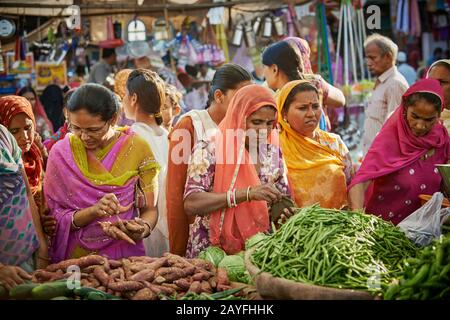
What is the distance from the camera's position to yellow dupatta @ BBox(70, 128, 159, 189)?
3.62 metres

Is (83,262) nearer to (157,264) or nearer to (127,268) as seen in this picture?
(127,268)

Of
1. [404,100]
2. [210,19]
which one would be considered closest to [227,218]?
[404,100]

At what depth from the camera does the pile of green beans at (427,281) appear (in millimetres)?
2648

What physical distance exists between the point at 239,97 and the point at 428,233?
1.09 meters

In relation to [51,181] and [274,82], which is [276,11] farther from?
[51,181]

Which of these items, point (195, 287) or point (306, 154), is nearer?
point (195, 287)

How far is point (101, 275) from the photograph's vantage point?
3088 mm

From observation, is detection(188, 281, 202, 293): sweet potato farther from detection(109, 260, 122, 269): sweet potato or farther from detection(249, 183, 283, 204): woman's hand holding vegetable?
detection(249, 183, 283, 204): woman's hand holding vegetable

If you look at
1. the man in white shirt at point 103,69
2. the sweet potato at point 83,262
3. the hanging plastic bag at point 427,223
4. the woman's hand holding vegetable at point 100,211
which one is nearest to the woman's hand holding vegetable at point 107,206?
the woman's hand holding vegetable at point 100,211

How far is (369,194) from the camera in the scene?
412cm

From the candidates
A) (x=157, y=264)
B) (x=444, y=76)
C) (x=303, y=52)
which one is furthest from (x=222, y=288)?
(x=444, y=76)

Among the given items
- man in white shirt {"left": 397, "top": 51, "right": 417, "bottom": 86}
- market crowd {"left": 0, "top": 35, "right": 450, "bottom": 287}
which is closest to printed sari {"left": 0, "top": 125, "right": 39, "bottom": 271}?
market crowd {"left": 0, "top": 35, "right": 450, "bottom": 287}

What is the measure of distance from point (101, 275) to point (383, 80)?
3.77 m

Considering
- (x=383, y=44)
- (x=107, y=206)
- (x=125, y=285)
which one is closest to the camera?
(x=125, y=285)
